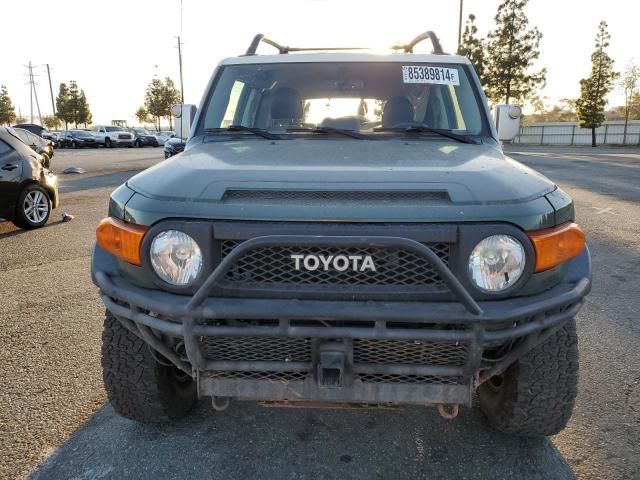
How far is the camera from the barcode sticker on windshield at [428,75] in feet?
10.3

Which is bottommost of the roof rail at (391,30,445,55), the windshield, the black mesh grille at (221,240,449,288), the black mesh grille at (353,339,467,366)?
the black mesh grille at (353,339,467,366)

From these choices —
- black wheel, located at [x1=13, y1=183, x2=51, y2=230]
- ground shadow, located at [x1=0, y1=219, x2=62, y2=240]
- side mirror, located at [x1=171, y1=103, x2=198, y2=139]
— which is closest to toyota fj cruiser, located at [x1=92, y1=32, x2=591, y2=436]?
side mirror, located at [x1=171, y1=103, x2=198, y2=139]

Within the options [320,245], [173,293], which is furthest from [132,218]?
[320,245]

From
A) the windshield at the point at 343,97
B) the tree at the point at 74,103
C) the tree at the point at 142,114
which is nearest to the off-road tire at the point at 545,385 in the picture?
the windshield at the point at 343,97

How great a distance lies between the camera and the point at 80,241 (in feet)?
21.9

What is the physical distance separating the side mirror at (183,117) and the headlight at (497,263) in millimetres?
2325

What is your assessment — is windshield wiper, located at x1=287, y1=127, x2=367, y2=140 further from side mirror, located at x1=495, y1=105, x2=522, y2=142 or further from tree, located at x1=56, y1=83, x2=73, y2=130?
tree, located at x1=56, y1=83, x2=73, y2=130

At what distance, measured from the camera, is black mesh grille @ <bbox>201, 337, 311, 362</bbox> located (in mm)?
1880

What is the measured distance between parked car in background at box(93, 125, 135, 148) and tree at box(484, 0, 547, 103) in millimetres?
29353

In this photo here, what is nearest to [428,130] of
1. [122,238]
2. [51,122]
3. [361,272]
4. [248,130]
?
[248,130]

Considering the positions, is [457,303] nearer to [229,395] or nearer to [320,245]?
[320,245]

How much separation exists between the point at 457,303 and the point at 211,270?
889 millimetres

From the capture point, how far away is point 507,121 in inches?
131

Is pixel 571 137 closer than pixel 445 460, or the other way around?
pixel 445 460
